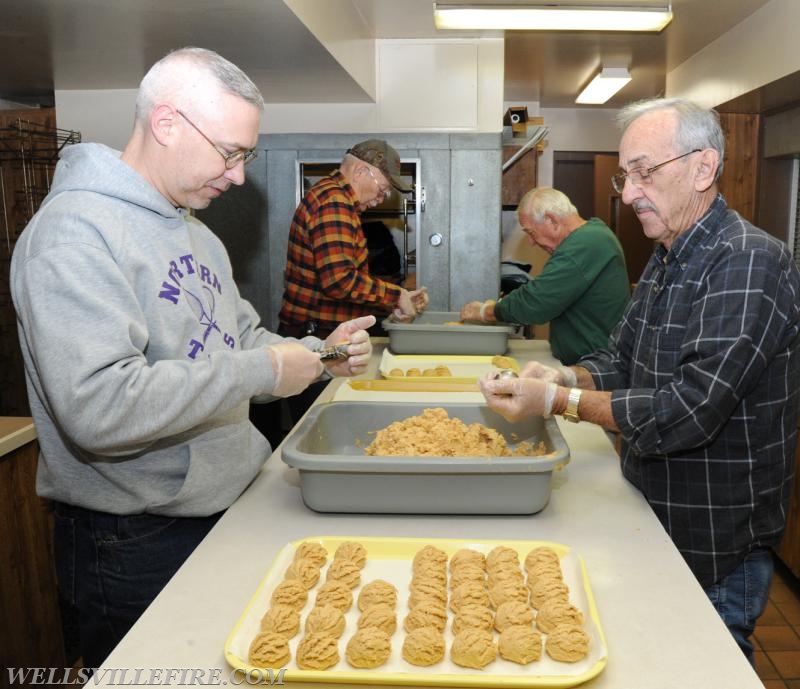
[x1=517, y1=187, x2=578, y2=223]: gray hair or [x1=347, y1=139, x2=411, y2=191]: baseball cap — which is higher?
[x1=347, y1=139, x2=411, y2=191]: baseball cap

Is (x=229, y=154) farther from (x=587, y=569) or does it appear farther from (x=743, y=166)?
(x=743, y=166)

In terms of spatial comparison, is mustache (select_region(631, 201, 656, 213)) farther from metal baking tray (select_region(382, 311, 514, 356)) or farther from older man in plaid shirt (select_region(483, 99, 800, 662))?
metal baking tray (select_region(382, 311, 514, 356))

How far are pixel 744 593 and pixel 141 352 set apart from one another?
1329 millimetres

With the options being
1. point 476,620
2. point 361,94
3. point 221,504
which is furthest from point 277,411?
point 476,620

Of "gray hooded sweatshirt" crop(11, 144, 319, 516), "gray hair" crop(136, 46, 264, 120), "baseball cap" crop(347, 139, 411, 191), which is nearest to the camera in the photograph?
"gray hooded sweatshirt" crop(11, 144, 319, 516)

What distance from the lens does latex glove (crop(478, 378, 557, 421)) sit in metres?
1.63

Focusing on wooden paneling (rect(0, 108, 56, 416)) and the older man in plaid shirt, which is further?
wooden paneling (rect(0, 108, 56, 416))

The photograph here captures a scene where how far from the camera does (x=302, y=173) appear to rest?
423 centimetres

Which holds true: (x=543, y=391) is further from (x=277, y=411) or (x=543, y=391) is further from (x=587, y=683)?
(x=277, y=411)

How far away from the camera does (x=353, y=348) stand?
185cm

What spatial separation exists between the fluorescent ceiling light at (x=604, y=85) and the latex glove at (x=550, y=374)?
4.15m

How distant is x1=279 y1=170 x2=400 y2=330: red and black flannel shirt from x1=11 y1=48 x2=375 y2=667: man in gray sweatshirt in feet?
4.91

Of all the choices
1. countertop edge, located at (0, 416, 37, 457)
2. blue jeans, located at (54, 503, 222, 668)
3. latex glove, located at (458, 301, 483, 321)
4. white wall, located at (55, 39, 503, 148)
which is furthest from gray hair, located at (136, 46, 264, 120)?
white wall, located at (55, 39, 503, 148)

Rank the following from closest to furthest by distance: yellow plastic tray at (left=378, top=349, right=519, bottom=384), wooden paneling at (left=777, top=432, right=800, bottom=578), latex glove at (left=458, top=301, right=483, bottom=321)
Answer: yellow plastic tray at (left=378, top=349, right=519, bottom=384), wooden paneling at (left=777, top=432, right=800, bottom=578), latex glove at (left=458, top=301, right=483, bottom=321)
